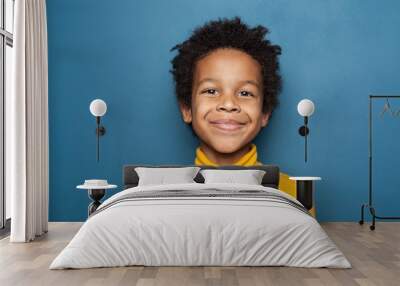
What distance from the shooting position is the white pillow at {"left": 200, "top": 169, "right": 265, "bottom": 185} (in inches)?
251

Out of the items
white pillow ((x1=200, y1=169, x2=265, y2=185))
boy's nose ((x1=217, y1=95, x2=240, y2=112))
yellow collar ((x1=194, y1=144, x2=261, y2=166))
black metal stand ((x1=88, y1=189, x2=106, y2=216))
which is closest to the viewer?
white pillow ((x1=200, y1=169, x2=265, y2=185))

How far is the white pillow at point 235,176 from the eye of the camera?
6379 millimetres

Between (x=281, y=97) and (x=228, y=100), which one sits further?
(x=281, y=97)

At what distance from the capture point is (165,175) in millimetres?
6516

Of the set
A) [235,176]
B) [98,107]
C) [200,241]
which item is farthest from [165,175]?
[200,241]

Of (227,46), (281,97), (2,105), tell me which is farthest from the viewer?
(281,97)

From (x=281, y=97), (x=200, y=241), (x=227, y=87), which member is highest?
(x=227, y=87)

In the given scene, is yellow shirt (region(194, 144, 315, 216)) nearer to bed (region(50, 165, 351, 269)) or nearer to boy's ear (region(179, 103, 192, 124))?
boy's ear (region(179, 103, 192, 124))

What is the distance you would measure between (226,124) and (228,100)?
0.98 ft

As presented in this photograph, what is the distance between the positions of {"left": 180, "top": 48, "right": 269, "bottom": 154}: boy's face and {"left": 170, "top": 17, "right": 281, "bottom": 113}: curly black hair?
0.08 metres

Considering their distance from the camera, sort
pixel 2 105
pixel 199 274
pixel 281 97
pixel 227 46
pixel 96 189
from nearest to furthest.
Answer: pixel 199 274, pixel 2 105, pixel 96 189, pixel 227 46, pixel 281 97

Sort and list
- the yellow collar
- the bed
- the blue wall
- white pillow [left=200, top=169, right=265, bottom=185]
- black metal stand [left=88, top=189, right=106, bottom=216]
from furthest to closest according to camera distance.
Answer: the blue wall < the yellow collar < black metal stand [left=88, top=189, right=106, bottom=216] < white pillow [left=200, top=169, right=265, bottom=185] < the bed

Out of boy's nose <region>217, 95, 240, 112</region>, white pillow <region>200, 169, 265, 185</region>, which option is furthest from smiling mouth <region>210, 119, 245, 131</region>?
white pillow <region>200, 169, 265, 185</region>

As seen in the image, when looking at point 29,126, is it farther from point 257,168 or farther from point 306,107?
point 306,107
